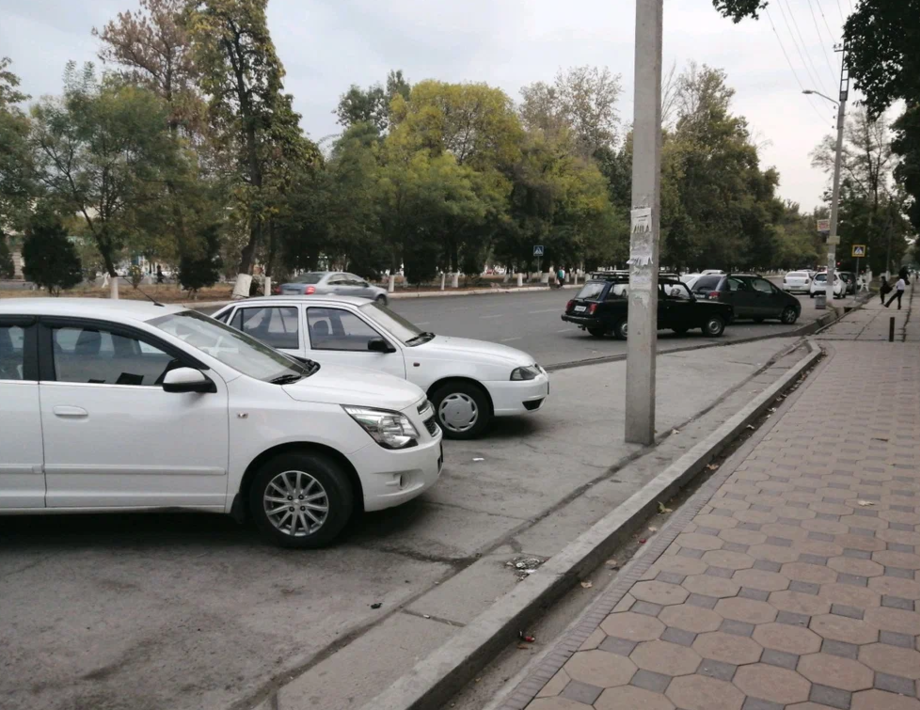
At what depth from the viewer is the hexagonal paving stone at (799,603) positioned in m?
4.02

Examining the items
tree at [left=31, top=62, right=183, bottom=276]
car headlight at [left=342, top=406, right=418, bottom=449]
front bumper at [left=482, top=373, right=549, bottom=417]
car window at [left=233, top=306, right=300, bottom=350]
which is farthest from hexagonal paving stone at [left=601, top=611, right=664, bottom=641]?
tree at [left=31, top=62, right=183, bottom=276]

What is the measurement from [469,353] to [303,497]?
336cm

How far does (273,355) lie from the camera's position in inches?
228

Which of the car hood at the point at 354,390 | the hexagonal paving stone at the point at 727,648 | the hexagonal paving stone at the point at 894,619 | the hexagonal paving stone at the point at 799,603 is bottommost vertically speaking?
the hexagonal paving stone at the point at 727,648

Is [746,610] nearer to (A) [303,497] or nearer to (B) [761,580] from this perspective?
(B) [761,580]

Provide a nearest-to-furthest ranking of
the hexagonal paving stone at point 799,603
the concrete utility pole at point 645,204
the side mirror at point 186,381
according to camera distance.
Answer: the hexagonal paving stone at point 799,603 < the side mirror at point 186,381 < the concrete utility pole at point 645,204

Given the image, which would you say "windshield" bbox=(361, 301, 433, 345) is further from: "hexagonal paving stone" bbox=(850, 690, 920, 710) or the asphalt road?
the asphalt road

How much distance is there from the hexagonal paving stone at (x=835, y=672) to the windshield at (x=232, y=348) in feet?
11.2

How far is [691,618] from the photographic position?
3.93m

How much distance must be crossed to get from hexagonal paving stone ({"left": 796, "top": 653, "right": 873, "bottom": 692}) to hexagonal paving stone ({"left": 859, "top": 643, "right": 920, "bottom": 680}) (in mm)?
74

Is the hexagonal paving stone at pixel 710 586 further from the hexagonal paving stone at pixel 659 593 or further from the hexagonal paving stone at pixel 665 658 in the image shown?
the hexagonal paving stone at pixel 665 658

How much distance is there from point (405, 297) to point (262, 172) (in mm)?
10075

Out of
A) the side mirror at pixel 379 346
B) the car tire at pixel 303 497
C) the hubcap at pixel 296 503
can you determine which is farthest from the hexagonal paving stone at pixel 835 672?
the side mirror at pixel 379 346

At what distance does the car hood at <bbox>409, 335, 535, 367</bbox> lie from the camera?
779cm
